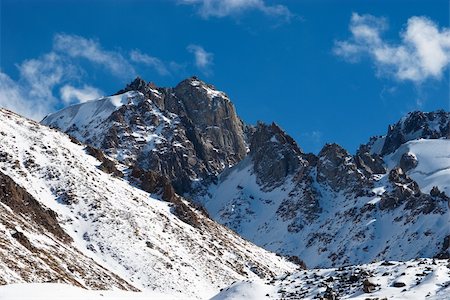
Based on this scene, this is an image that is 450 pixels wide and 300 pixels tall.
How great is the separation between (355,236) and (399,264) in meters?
155

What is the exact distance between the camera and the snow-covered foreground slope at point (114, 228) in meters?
94.3

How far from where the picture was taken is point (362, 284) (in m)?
37.2

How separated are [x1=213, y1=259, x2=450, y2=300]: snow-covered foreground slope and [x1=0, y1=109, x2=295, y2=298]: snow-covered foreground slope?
128 feet

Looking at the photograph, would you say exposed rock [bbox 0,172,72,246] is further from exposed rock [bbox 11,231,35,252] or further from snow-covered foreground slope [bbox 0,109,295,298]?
exposed rock [bbox 11,231,35,252]

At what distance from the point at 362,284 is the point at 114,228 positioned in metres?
71.2

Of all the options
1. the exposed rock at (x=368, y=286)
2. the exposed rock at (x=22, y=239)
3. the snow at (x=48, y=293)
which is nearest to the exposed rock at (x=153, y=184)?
the exposed rock at (x=22, y=239)

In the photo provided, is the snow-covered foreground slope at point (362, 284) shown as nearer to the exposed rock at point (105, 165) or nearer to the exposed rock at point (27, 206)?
the exposed rock at point (27, 206)

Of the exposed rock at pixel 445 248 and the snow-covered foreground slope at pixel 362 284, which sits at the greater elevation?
the exposed rock at pixel 445 248

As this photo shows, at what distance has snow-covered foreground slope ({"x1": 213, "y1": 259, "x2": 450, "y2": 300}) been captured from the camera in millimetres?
34812

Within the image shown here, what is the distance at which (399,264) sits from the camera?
40.6m

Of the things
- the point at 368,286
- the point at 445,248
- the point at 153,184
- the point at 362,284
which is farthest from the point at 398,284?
the point at 445,248

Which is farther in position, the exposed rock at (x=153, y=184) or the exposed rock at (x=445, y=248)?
the exposed rock at (x=445, y=248)

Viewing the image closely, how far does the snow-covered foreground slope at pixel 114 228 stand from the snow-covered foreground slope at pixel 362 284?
128 feet

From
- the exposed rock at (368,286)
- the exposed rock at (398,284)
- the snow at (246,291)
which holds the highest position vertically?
the exposed rock at (398,284)
